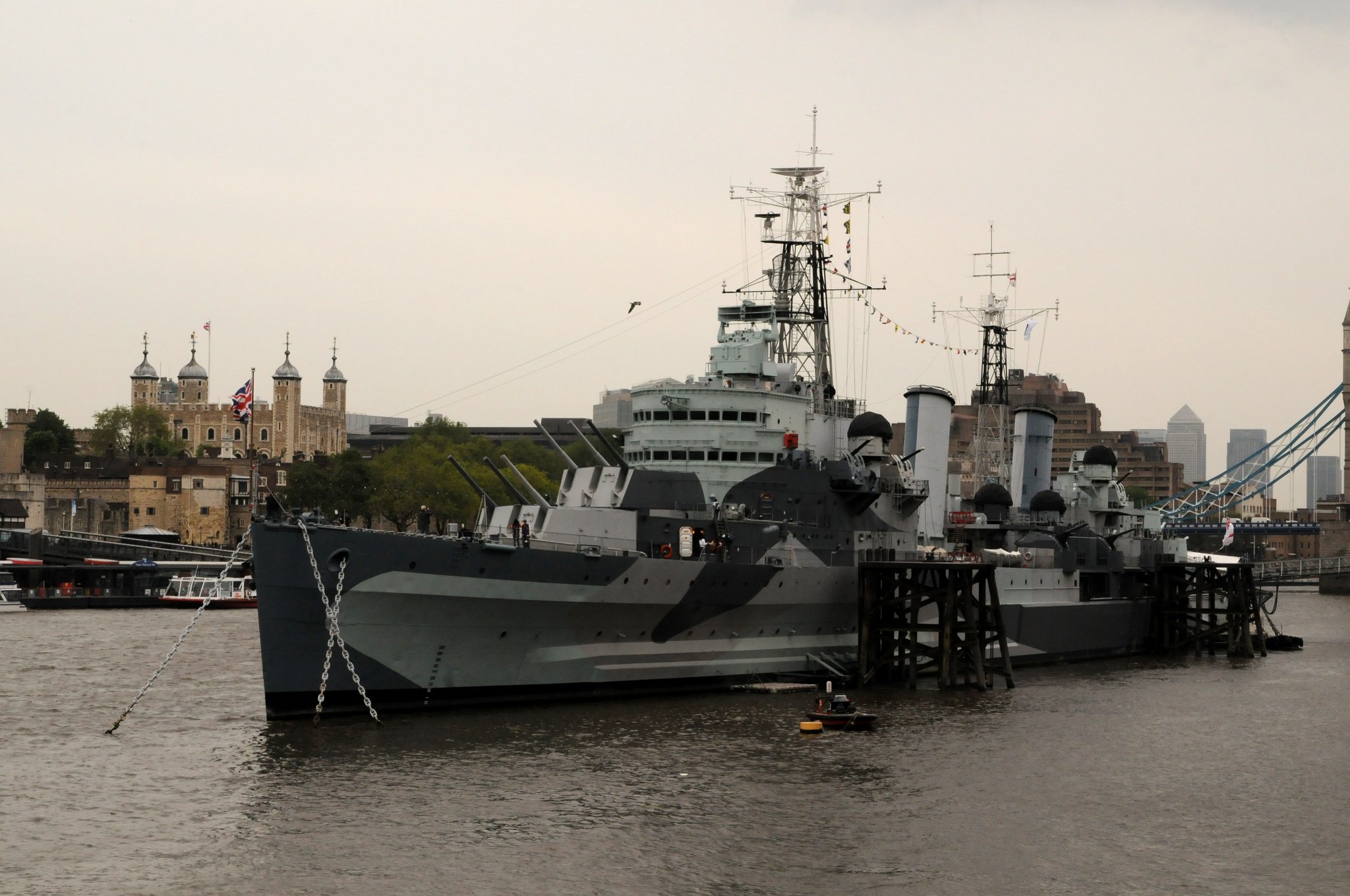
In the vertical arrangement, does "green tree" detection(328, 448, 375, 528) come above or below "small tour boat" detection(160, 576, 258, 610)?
above

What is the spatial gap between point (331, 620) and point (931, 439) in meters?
26.1

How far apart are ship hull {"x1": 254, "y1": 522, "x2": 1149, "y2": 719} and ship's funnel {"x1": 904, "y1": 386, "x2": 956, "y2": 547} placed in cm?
1278

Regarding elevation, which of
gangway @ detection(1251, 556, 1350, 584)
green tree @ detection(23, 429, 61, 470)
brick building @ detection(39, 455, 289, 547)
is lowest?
gangway @ detection(1251, 556, 1350, 584)

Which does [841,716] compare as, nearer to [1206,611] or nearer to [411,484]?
[1206,611]

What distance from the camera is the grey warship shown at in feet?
92.0

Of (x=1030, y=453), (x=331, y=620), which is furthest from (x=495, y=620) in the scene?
(x=1030, y=453)

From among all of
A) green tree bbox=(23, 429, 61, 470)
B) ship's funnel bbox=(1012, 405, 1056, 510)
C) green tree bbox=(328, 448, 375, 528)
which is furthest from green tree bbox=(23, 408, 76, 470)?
ship's funnel bbox=(1012, 405, 1056, 510)

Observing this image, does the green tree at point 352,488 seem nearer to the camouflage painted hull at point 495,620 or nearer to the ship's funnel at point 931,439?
the ship's funnel at point 931,439

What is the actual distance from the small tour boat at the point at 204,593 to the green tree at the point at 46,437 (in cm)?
5849

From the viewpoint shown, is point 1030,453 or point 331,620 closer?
point 331,620

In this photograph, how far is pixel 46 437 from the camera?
443ft

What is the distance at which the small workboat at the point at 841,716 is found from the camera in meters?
30.1

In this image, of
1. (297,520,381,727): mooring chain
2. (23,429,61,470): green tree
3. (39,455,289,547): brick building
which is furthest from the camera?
(23,429,61,470): green tree

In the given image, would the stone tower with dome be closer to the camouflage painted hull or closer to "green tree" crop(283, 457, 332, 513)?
"green tree" crop(283, 457, 332, 513)
